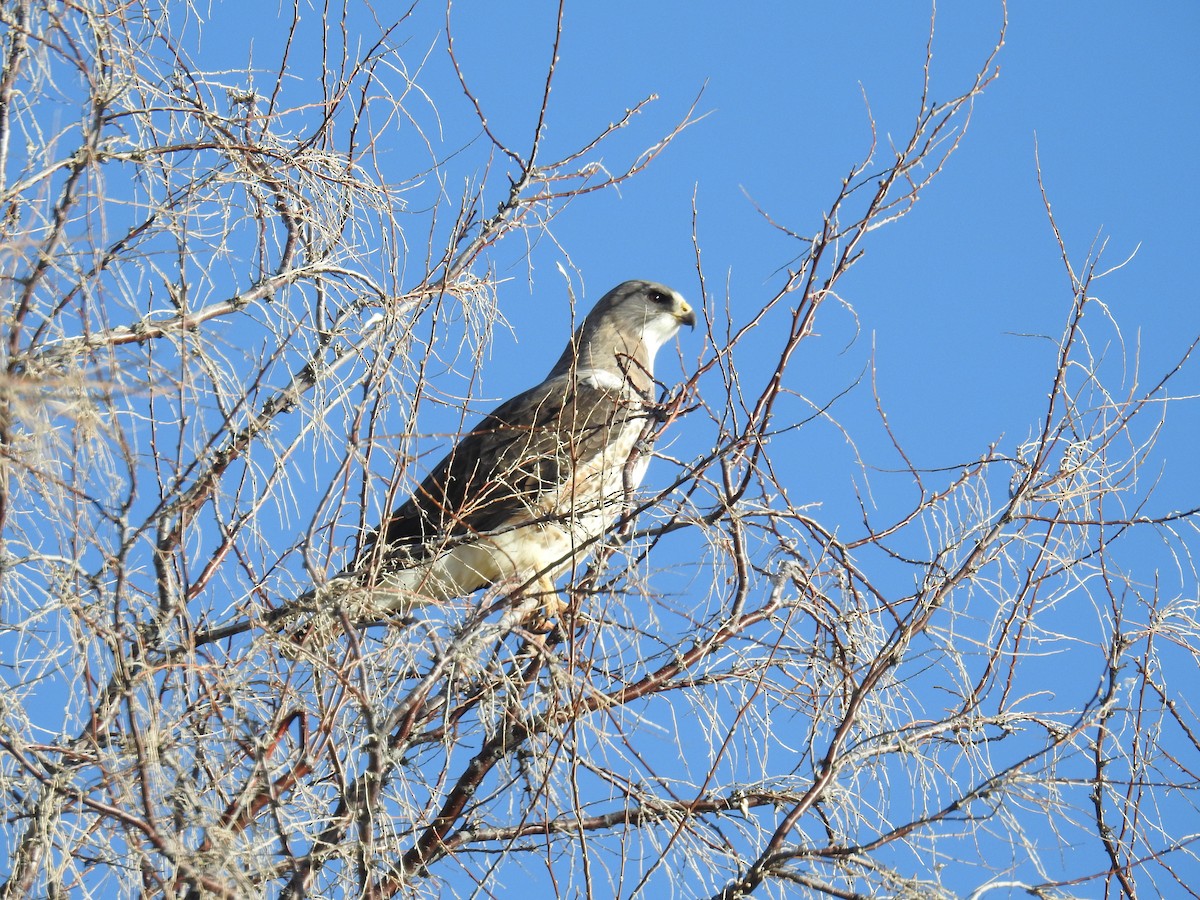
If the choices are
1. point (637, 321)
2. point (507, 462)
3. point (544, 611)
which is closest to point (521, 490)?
point (507, 462)

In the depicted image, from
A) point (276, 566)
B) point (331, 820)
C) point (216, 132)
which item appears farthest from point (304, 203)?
point (331, 820)

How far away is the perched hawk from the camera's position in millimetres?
4297

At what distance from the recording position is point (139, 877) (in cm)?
319

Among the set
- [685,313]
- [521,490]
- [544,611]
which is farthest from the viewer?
[685,313]

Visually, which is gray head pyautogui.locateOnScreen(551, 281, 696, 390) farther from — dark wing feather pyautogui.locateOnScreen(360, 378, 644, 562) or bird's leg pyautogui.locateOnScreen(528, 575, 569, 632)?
bird's leg pyautogui.locateOnScreen(528, 575, 569, 632)

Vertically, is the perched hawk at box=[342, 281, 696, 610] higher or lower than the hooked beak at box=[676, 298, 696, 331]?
lower

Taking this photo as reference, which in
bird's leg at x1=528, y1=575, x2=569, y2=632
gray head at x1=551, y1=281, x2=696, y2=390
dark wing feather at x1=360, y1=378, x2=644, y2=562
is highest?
gray head at x1=551, y1=281, x2=696, y2=390

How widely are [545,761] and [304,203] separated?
1.79m

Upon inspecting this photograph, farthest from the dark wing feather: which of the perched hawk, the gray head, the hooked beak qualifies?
the hooked beak

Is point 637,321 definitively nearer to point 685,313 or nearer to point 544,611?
point 685,313

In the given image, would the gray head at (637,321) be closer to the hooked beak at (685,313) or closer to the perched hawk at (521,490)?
the hooked beak at (685,313)

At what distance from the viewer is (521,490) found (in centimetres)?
534

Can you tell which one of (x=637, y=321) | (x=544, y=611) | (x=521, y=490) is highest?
(x=637, y=321)

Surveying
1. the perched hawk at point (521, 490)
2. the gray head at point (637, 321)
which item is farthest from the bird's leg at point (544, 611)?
the gray head at point (637, 321)
